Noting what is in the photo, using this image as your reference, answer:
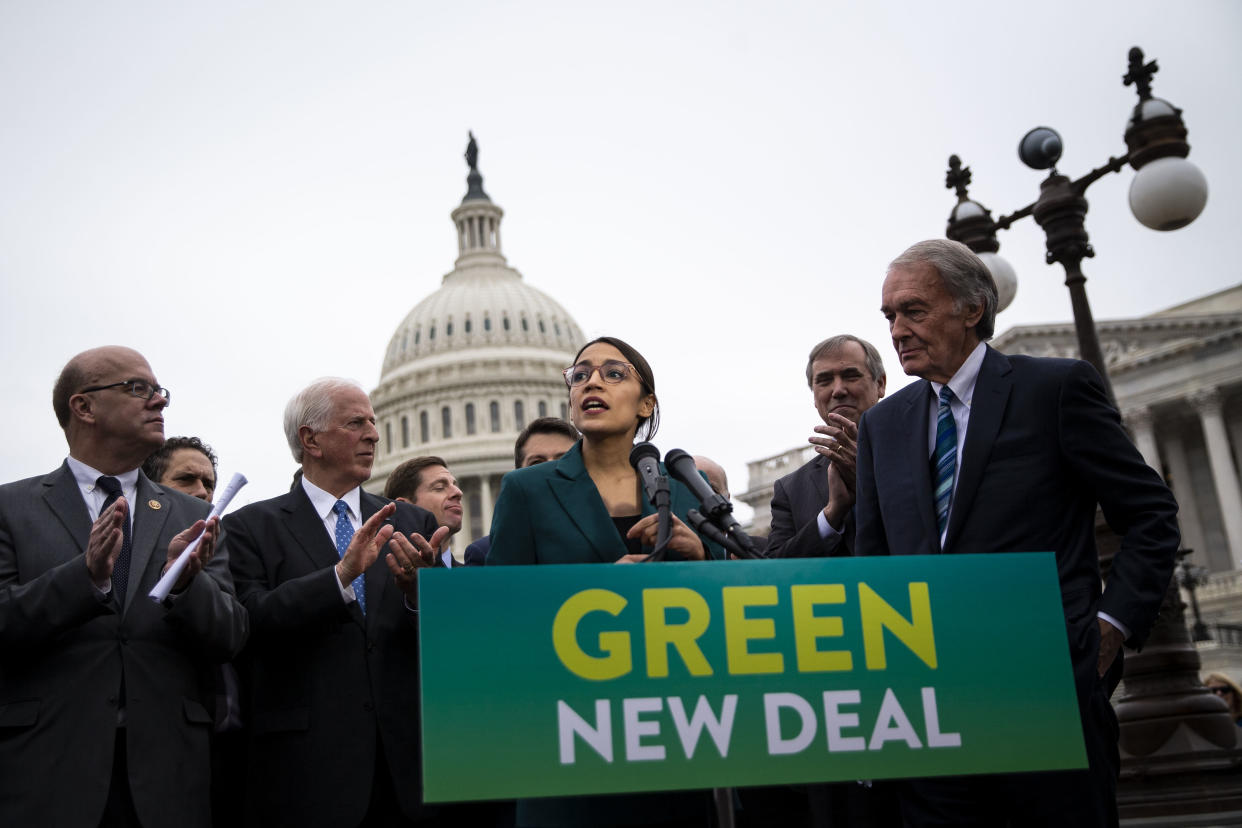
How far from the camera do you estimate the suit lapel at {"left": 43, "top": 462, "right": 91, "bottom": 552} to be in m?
4.06

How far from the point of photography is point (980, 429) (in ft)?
11.5

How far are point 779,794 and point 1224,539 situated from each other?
147 ft

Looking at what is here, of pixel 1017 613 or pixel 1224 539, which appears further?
pixel 1224 539

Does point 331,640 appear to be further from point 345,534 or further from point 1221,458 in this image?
point 1221,458

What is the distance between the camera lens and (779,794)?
5.58 m

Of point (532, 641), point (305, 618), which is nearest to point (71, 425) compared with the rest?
point (305, 618)

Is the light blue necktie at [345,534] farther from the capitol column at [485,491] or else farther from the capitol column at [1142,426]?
the capitol column at [485,491]

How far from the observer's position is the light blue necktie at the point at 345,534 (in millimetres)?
4559

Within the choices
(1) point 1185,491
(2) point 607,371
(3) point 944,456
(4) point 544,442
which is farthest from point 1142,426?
(2) point 607,371

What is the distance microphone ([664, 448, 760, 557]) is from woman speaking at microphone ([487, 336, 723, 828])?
202 millimetres

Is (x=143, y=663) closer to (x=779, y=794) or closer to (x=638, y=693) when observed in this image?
(x=638, y=693)

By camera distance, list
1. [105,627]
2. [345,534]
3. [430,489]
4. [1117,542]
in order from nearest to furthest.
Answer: [105,627] < [345,534] < [430,489] < [1117,542]

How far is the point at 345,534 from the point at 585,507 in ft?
4.60

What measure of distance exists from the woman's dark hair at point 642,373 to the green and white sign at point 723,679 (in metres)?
1.41
